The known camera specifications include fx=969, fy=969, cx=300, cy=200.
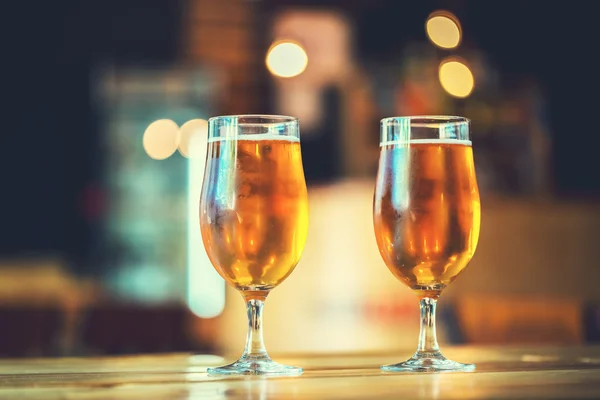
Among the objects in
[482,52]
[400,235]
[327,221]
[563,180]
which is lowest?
[400,235]

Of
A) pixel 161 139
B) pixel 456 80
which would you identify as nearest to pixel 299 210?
pixel 456 80

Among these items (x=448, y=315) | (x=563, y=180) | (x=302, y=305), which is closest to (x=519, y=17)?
(x=563, y=180)

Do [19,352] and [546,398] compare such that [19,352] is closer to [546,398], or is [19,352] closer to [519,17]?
[546,398]

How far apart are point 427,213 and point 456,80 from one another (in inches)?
173

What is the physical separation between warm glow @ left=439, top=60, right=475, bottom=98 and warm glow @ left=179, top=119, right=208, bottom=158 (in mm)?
2125

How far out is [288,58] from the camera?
6430 mm

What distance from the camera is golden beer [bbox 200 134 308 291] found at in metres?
0.98

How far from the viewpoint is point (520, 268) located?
4027mm

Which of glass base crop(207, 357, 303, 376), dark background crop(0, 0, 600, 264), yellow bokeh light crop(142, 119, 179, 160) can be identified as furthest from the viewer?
dark background crop(0, 0, 600, 264)

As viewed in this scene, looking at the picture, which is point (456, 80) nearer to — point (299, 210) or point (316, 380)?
point (299, 210)

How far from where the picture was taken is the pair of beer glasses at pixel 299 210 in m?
0.98

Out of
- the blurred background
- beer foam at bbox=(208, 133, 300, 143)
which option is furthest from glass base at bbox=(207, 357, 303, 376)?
the blurred background

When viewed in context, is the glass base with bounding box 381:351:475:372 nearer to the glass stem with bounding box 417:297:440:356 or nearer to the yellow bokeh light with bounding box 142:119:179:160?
the glass stem with bounding box 417:297:440:356

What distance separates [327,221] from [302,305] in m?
0.37
